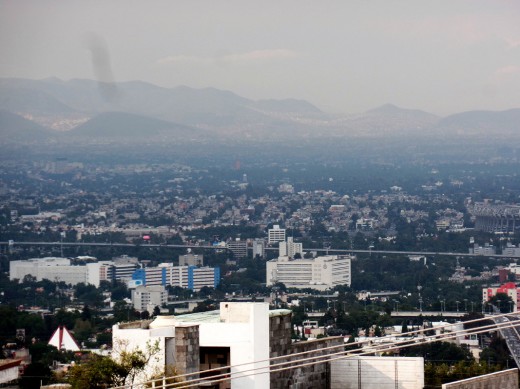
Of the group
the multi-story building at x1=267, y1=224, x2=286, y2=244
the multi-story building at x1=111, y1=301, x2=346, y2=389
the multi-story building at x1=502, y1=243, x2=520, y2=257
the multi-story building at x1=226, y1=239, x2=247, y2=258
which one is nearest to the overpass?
the multi-story building at x1=226, y1=239, x2=247, y2=258

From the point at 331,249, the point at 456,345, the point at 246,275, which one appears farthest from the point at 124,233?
the point at 456,345

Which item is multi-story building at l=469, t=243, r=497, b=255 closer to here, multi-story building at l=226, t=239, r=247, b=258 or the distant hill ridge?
multi-story building at l=226, t=239, r=247, b=258

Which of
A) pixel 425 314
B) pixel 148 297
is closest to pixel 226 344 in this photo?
pixel 425 314

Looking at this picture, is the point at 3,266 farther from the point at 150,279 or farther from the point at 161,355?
the point at 161,355

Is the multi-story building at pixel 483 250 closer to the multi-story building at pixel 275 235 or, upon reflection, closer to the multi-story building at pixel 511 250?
the multi-story building at pixel 511 250

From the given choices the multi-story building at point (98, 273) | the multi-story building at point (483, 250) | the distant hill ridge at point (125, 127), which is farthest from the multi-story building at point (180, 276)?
the distant hill ridge at point (125, 127)

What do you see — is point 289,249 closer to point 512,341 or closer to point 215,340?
point 512,341
